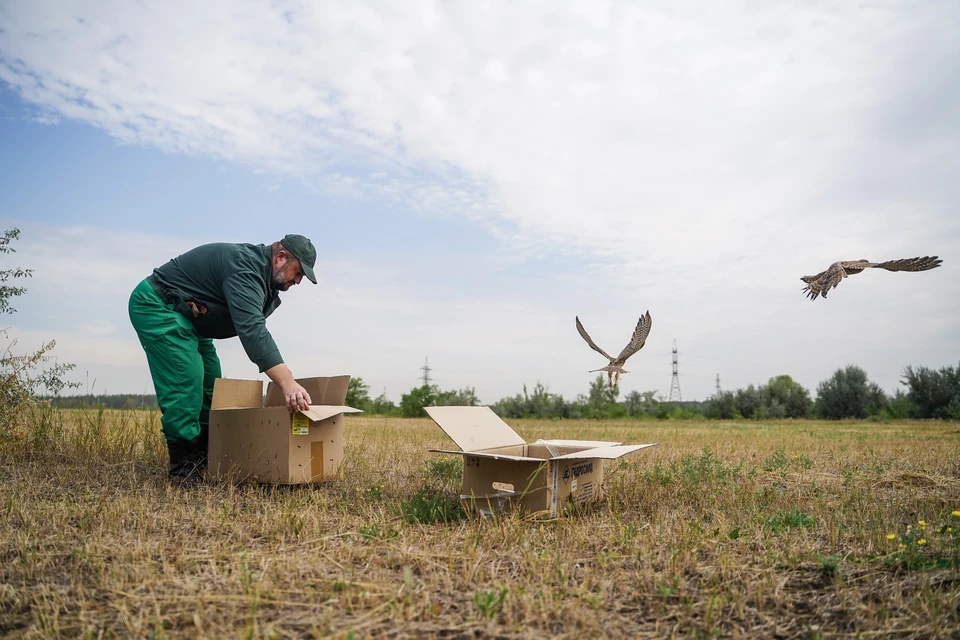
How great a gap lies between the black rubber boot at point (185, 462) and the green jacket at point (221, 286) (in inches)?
33.8

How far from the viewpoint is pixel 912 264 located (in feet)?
12.5

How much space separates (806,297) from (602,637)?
2608 millimetres

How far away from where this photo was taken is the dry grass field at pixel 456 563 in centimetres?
219

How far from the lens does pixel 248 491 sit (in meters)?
4.31

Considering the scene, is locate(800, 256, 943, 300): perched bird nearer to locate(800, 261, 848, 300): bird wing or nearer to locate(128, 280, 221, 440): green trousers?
locate(800, 261, 848, 300): bird wing

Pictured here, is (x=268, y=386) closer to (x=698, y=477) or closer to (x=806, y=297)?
(x=698, y=477)

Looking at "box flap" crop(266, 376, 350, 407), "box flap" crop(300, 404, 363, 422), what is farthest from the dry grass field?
"box flap" crop(266, 376, 350, 407)

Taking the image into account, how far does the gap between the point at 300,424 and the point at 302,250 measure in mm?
1252

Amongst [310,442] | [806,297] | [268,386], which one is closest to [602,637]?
[806,297]

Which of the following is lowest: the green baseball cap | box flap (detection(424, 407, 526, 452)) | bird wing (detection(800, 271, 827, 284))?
box flap (detection(424, 407, 526, 452))

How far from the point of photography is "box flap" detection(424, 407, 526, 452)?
3979 millimetres

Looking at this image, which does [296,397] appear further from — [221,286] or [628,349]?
[628,349]

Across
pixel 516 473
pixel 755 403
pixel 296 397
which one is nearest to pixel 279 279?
pixel 296 397

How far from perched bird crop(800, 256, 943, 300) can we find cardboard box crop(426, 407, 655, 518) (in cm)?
142
